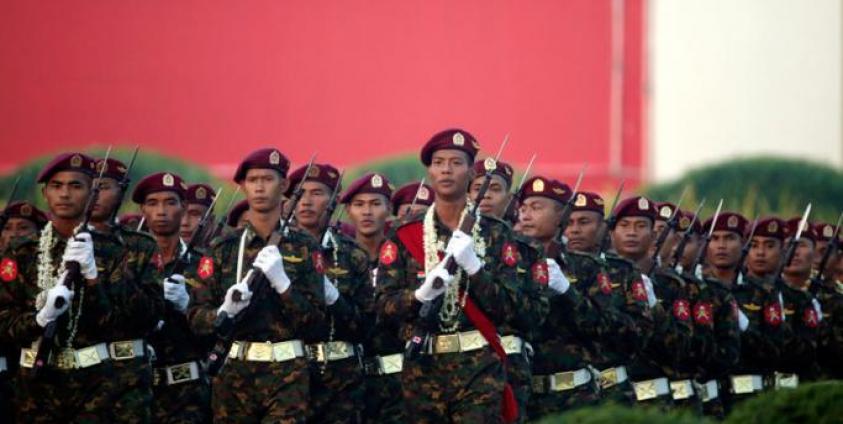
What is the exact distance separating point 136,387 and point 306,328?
1087 mm

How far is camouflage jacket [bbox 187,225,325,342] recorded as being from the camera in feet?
38.3

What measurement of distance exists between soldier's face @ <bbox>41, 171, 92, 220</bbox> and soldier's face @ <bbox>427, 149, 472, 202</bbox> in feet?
7.00

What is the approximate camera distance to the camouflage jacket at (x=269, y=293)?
460 inches

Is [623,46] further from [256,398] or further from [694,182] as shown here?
[256,398]

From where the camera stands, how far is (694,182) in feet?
91.9

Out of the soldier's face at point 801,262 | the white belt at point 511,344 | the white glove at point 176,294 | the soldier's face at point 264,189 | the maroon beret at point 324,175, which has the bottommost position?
the soldier's face at point 801,262

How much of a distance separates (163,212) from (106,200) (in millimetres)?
962

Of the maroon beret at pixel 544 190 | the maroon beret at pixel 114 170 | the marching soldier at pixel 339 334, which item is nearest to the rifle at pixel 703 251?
the maroon beret at pixel 544 190

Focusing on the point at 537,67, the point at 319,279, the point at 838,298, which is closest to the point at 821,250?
the point at 838,298

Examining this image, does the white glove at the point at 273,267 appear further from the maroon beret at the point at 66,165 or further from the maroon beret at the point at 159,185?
the maroon beret at the point at 159,185

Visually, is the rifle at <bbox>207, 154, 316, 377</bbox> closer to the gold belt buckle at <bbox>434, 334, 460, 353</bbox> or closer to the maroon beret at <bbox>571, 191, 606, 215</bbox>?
the gold belt buckle at <bbox>434, 334, 460, 353</bbox>

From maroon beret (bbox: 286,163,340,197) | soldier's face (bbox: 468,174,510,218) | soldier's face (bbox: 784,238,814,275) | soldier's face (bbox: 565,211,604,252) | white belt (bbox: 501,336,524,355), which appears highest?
maroon beret (bbox: 286,163,340,197)

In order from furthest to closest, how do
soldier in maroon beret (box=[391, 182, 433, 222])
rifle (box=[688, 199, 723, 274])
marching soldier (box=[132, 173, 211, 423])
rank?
rifle (box=[688, 199, 723, 274]) → soldier in maroon beret (box=[391, 182, 433, 222]) → marching soldier (box=[132, 173, 211, 423])

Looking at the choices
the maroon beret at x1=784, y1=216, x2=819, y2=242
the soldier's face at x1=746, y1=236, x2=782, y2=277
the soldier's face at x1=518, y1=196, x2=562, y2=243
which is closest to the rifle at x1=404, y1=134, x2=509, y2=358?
the soldier's face at x1=518, y1=196, x2=562, y2=243
